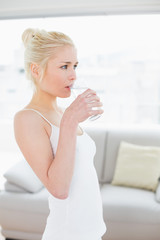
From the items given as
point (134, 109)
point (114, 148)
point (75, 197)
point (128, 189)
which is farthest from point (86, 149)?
point (134, 109)

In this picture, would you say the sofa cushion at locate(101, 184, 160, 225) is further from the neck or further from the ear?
the ear

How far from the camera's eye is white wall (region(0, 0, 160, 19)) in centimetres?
367

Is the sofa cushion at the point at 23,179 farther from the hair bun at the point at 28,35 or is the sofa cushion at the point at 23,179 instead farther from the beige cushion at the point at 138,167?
the hair bun at the point at 28,35

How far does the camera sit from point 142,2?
12.0 ft

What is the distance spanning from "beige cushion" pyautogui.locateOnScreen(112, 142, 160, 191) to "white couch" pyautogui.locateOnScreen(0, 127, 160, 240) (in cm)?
7

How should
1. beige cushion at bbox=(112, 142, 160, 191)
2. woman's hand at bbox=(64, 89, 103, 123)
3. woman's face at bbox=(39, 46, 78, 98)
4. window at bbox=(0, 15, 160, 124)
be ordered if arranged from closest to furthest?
woman's hand at bbox=(64, 89, 103, 123) → woman's face at bbox=(39, 46, 78, 98) → beige cushion at bbox=(112, 142, 160, 191) → window at bbox=(0, 15, 160, 124)

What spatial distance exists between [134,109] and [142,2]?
4049mm

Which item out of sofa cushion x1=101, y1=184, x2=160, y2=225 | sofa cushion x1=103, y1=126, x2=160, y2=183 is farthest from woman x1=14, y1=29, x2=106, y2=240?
sofa cushion x1=103, y1=126, x2=160, y2=183

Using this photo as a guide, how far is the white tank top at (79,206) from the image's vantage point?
1026mm

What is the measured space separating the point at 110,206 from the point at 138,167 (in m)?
0.54

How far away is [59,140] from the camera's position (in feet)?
2.98

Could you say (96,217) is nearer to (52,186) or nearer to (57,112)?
(52,186)

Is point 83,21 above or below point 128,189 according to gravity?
above

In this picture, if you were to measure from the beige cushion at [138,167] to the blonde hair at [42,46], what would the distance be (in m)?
2.01
